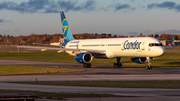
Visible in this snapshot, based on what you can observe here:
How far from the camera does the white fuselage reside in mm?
39772

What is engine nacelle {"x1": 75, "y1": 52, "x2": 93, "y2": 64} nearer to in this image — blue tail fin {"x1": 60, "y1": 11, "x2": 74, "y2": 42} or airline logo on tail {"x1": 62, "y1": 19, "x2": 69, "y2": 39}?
blue tail fin {"x1": 60, "y1": 11, "x2": 74, "y2": 42}

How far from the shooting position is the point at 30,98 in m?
13.5

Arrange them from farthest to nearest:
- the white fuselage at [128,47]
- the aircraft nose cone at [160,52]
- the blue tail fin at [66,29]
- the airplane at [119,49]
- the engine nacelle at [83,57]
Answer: the blue tail fin at [66,29] < the engine nacelle at [83,57] < the airplane at [119,49] < the white fuselage at [128,47] < the aircraft nose cone at [160,52]

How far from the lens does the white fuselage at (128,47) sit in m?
39.8

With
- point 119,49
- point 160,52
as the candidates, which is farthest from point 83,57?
point 160,52

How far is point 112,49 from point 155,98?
28.8m

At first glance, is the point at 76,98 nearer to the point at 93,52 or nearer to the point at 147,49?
the point at 147,49

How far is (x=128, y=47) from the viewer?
42281mm

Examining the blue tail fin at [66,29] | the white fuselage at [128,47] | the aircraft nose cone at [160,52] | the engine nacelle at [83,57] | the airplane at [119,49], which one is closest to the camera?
the aircraft nose cone at [160,52]

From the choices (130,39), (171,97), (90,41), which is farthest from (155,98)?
(90,41)

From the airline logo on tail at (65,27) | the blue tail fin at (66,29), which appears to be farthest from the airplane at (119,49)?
the airline logo on tail at (65,27)

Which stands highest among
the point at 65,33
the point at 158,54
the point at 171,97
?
the point at 65,33

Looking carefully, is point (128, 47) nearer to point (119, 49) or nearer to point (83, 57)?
point (119, 49)

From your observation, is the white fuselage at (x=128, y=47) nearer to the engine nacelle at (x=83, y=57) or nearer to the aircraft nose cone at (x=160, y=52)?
the aircraft nose cone at (x=160, y=52)
